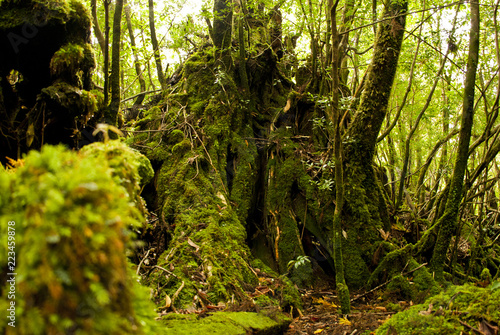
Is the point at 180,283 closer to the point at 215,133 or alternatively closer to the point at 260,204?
the point at 260,204

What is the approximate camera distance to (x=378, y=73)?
5164mm

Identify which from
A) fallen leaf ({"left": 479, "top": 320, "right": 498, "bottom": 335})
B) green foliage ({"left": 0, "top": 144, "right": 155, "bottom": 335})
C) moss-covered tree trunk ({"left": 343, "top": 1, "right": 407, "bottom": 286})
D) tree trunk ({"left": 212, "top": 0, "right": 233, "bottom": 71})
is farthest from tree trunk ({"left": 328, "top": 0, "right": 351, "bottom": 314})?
tree trunk ({"left": 212, "top": 0, "right": 233, "bottom": 71})

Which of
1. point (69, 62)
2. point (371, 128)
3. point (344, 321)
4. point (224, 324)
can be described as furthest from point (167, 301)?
point (371, 128)

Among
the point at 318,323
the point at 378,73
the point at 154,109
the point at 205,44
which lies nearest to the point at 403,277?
the point at 318,323

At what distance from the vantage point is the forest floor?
3039 millimetres

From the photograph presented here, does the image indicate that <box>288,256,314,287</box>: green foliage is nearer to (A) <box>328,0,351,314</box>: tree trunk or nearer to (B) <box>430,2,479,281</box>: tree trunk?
(A) <box>328,0,351,314</box>: tree trunk

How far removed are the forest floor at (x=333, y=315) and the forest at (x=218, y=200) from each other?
0.03 meters

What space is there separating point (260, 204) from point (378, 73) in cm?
315

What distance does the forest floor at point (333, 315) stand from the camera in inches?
120

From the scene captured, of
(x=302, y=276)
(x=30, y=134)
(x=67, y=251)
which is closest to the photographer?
(x=67, y=251)

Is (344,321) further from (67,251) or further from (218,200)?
(67,251)

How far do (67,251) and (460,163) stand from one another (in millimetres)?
4835

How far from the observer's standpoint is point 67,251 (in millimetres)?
802

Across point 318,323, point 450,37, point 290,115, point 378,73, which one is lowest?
point 318,323
